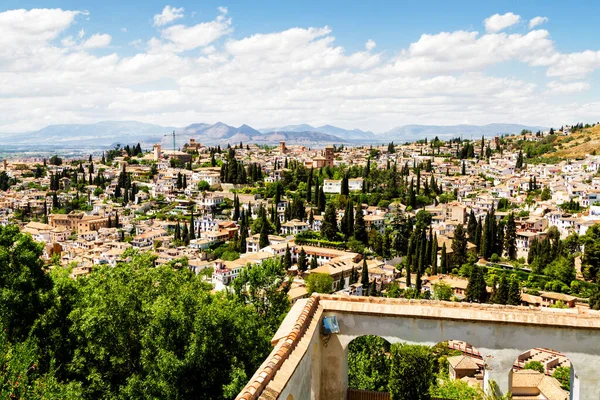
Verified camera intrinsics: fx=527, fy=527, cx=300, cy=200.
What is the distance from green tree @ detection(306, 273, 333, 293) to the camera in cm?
3234

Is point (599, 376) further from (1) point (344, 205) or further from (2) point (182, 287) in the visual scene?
(1) point (344, 205)

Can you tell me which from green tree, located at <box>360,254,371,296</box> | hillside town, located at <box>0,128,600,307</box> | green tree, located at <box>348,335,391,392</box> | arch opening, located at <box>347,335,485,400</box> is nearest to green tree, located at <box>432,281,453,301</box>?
hillside town, located at <box>0,128,600,307</box>

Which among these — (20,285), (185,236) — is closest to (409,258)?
(185,236)

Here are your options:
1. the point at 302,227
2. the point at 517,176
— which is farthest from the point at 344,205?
the point at 517,176

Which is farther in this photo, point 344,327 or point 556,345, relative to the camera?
point 344,327

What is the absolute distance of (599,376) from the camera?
745cm

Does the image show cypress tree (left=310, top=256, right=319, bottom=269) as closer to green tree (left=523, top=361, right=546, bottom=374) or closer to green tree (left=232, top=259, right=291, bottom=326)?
green tree (left=523, top=361, right=546, bottom=374)

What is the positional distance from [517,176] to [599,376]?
2486 inches

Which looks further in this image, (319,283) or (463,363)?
Answer: (319,283)

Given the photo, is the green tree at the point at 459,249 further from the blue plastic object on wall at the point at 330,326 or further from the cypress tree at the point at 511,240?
the blue plastic object on wall at the point at 330,326

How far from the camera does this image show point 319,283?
32.8 meters

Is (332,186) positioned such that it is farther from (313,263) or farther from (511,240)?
(511,240)

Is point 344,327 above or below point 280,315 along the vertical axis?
above

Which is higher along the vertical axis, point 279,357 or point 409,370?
point 279,357
